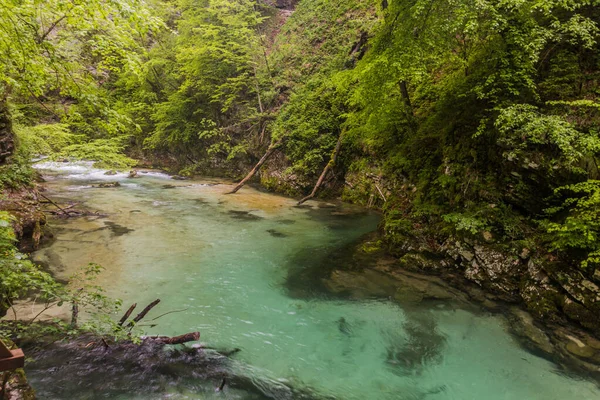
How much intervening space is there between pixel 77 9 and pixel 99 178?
18439 mm

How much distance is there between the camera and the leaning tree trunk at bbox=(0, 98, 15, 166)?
25.8ft

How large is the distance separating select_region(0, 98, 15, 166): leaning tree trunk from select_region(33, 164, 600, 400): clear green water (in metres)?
2.50

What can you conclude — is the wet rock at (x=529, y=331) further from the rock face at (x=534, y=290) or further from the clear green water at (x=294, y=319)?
the clear green water at (x=294, y=319)

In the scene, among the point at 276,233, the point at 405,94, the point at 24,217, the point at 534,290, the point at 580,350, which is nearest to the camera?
the point at 580,350

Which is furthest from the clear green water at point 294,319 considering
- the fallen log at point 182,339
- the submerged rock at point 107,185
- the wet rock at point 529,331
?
the submerged rock at point 107,185

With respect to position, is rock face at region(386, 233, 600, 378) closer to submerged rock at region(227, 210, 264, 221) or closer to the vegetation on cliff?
the vegetation on cliff

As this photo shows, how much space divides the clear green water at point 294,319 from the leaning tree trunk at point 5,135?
250 centimetres

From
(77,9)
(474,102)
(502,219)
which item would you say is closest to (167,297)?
(77,9)

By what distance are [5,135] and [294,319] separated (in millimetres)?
8623

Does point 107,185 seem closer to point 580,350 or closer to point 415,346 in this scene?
point 415,346

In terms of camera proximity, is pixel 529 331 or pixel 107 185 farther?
pixel 107 185

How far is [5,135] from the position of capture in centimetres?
793

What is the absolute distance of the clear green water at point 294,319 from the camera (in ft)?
14.4

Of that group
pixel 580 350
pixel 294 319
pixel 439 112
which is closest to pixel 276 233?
pixel 294 319
